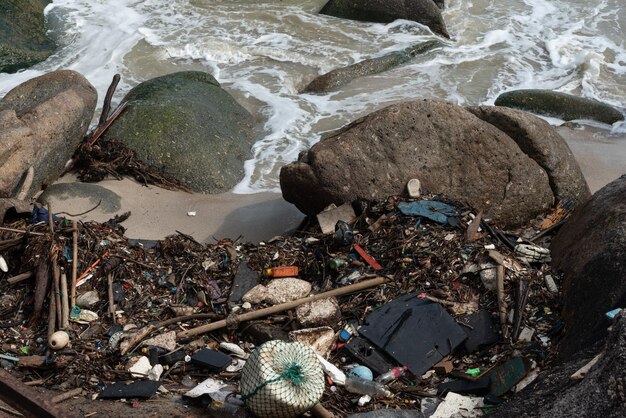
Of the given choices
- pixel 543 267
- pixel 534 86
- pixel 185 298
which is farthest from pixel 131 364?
pixel 534 86

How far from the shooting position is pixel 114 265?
5.91 meters

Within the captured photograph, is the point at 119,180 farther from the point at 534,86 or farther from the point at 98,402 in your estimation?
the point at 534,86

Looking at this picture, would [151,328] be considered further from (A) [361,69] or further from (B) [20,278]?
(A) [361,69]

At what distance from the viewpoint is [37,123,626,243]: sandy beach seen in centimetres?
737

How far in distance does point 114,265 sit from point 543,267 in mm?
3422

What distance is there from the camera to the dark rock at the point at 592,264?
14.8 ft

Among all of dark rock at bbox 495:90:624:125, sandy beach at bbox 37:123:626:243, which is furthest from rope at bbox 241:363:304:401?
dark rock at bbox 495:90:624:125

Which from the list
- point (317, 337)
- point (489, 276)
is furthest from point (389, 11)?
point (317, 337)

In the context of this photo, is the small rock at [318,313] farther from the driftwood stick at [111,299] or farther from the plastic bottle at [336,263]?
the driftwood stick at [111,299]

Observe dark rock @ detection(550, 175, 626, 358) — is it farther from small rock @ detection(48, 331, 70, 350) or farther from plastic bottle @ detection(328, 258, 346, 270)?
small rock @ detection(48, 331, 70, 350)

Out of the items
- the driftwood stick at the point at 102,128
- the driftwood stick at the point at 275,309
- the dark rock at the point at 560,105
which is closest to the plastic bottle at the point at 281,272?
the driftwood stick at the point at 275,309

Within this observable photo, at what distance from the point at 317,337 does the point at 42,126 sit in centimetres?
443

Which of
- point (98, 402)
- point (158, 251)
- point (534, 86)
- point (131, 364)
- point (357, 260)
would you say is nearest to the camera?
point (98, 402)

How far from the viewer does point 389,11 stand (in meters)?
13.8
